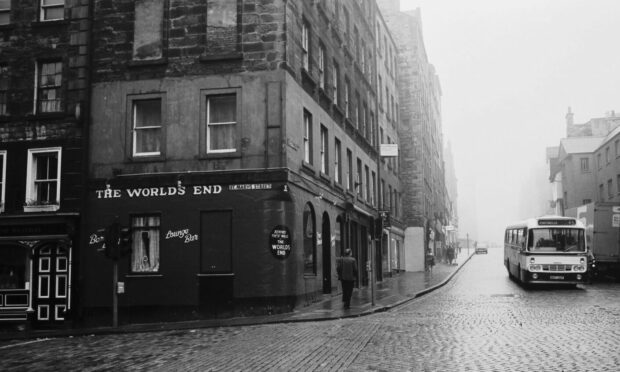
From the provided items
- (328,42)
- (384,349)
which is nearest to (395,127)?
(328,42)

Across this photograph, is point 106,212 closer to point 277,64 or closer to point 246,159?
point 246,159

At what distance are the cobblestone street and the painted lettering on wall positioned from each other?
445 centimetres

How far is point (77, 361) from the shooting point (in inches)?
456

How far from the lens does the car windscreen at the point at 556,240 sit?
26531 millimetres

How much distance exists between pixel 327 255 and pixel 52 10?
43.5 ft

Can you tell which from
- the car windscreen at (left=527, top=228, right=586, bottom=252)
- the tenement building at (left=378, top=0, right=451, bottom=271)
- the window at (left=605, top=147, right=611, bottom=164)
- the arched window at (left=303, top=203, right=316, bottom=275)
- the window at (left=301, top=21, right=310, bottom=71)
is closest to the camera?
the arched window at (left=303, top=203, right=316, bottom=275)

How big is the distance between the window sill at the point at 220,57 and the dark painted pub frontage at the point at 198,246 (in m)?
3.58

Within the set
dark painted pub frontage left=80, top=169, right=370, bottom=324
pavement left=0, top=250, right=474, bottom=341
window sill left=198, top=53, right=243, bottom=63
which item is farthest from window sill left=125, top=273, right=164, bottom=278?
window sill left=198, top=53, right=243, bottom=63

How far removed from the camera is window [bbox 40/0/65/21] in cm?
2248

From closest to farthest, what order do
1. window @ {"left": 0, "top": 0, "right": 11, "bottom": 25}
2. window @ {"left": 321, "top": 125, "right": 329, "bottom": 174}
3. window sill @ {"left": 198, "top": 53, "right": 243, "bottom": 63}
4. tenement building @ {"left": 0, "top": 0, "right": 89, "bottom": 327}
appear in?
window sill @ {"left": 198, "top": 53, "right": 243, "bottom": 63} < tenement building @ {"left": 0, "top": 0, "right": 89, "bottom": 327} < window @ {"left": 0, "top": 0, "right": 11, "bottom": 25} < window @ {"left": 321, "top": 125, "right": 329, "bottom": 174}

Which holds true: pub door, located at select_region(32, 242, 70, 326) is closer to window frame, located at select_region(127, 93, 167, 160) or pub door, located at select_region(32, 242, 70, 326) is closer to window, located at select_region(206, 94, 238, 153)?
window frame, located at select_region(127, 93, 167, 160)

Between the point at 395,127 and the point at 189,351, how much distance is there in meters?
38.0

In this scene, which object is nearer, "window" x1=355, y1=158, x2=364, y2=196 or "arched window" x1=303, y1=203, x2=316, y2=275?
"arched window" x1=303, y1=203, x2=316, y2=275

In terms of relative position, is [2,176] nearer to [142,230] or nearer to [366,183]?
[142,230]
